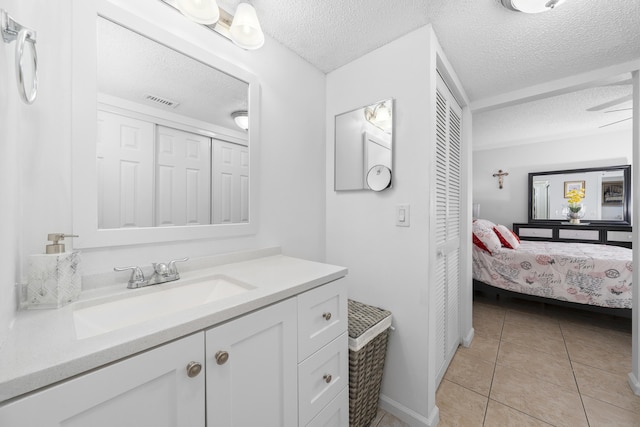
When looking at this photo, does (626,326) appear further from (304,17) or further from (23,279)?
(23,279)

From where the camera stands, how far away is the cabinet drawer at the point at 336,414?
41.1 inches

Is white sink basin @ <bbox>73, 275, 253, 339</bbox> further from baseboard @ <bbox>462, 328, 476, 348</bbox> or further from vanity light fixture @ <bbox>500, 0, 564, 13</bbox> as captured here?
baseboard @ <bbox>462, 328, 476, 348</bbox>

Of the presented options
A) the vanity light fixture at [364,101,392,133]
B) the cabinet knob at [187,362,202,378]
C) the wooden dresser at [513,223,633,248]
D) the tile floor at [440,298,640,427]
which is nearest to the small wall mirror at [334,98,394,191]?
the vanity light fixture at [364,101,392,133]

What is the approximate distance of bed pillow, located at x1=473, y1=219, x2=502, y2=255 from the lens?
3.00 meters

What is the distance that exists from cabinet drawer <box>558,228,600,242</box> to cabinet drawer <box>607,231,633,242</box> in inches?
4.7

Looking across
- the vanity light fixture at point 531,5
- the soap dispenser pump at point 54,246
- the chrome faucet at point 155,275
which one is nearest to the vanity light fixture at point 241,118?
the chrome faucet at point 155,275

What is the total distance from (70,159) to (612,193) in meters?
5.92

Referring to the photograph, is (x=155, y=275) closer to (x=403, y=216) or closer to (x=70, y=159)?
(x=70, y=159)

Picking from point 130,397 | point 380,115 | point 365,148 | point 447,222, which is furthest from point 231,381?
point 447,222

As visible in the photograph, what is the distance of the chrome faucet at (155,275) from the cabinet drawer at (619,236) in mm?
5368

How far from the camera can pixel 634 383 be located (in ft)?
5.44

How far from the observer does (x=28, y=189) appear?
2.57ft

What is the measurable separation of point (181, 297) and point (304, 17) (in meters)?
1.48

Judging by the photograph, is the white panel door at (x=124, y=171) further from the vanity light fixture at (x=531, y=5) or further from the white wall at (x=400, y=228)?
the vanity light fixture at (x=531, y=5)
